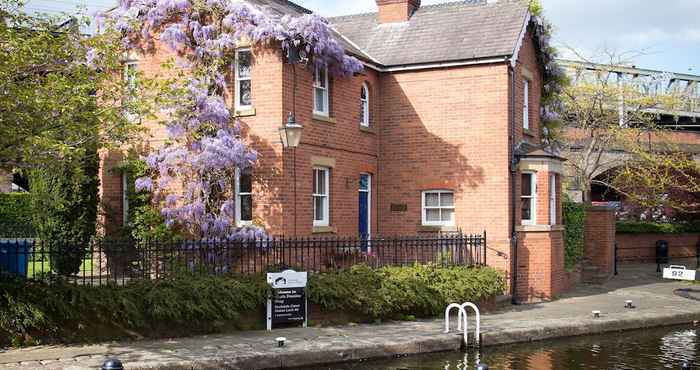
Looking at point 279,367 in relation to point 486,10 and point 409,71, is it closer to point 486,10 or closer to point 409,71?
point 409,71

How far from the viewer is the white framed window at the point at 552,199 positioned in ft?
71.4

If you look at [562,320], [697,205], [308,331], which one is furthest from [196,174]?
[697,205]

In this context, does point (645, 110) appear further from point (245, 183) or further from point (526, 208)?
point (245, 183)

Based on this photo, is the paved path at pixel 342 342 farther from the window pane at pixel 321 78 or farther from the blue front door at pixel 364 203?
the window pane at pixel 321 78

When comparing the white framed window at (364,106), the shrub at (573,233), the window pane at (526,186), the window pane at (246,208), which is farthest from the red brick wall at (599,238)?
the window pane at (246,208)

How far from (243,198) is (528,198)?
7.63 metres

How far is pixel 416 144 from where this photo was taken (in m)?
22.4

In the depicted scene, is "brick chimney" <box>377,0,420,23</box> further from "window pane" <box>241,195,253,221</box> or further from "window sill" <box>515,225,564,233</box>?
"window pane" <box>241,195,253,221</box>

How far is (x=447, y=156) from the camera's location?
71.8 feet

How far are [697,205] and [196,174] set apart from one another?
24895mm

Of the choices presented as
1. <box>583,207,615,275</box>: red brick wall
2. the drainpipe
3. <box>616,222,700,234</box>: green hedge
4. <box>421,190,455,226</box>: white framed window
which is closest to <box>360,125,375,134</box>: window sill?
<box>421,190,455,226</box>: white framed window

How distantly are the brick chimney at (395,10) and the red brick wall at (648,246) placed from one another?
49.1ft

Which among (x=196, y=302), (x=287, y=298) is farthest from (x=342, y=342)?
(x=196, y=302)

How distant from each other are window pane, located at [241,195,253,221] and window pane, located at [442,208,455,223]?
554 cm
